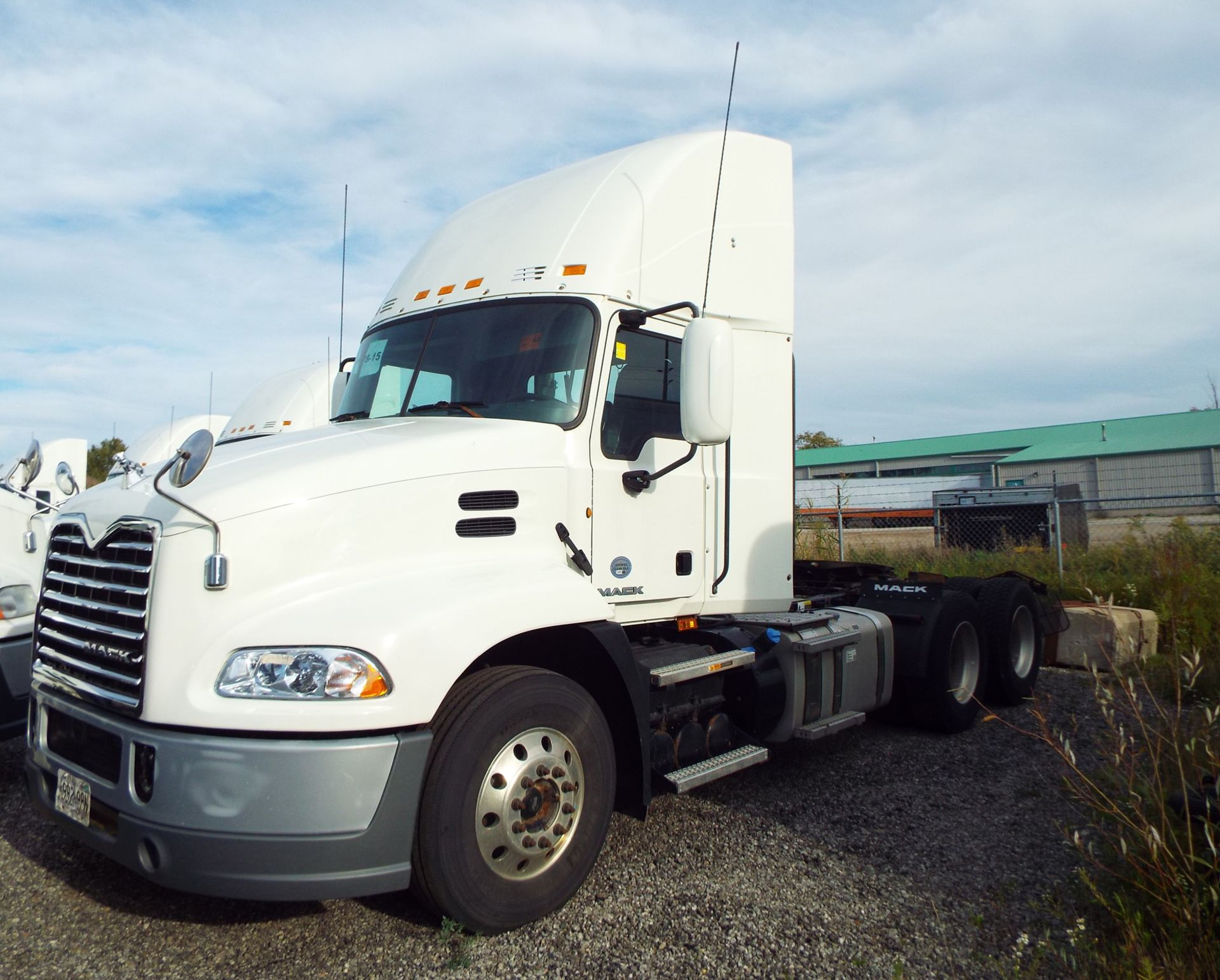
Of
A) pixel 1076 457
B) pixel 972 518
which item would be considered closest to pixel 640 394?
pixel 972 518

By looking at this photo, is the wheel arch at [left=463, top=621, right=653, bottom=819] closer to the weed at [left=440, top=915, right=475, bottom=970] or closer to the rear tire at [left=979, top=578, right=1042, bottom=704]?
the weed at [left=440, top=915, right=475, bottom=970]

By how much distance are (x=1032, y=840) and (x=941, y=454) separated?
52938 mm

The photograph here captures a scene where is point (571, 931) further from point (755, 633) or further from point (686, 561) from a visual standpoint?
point (755, 633)

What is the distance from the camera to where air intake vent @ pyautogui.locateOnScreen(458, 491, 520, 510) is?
4.10 m

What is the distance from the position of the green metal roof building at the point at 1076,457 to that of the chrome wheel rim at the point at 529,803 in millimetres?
28723

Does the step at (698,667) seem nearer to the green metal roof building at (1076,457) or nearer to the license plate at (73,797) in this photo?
the license plate at (73,797)

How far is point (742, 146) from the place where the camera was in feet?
18.8

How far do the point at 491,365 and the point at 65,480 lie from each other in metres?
2.74

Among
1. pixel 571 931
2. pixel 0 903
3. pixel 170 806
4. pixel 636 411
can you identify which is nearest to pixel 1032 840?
pixel 571 931

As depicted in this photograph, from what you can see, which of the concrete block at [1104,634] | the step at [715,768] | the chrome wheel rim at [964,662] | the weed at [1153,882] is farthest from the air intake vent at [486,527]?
the concrete block at [1104,634]

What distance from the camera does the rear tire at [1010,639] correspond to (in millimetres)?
8039

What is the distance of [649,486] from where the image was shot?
4828 millimetres

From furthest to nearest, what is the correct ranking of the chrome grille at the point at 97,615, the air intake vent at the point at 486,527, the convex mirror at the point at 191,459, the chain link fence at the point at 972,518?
the chain link fence at the point at 972,518 → the air intake vent at the point at 486,527 → the convex mirror at the point at 191,459 → the chrome grille at the point at 97,615

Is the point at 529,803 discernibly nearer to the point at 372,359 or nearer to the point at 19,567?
the point at 372,359
